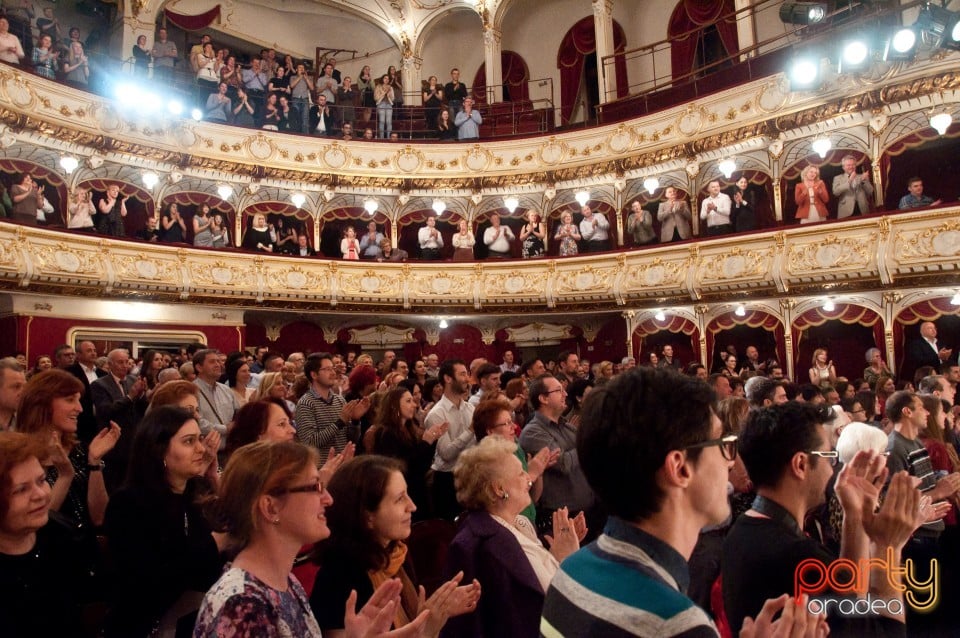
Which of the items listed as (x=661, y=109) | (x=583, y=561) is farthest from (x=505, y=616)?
(x=661, y=109)

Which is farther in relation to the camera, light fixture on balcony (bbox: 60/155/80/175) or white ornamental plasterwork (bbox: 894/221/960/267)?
light fixture on balcony (bbox: 60/155/80/175)

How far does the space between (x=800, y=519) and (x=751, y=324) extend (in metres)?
10.7

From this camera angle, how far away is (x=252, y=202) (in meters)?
14.6

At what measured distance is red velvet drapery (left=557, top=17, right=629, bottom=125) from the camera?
15.8m

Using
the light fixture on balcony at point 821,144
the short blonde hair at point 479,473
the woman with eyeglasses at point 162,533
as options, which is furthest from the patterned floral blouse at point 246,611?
the light fixture on balcony at point 821,144

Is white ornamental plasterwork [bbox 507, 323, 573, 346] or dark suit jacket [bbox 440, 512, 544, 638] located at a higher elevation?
white ornamental plasterwork [bbox 507, 323, 573, 346]

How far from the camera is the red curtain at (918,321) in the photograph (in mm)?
10000

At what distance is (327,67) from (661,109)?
24.8 feet

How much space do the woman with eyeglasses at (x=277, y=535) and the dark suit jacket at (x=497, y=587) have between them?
0.47m

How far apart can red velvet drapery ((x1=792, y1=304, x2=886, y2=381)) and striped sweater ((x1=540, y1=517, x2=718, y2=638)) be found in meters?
11.2

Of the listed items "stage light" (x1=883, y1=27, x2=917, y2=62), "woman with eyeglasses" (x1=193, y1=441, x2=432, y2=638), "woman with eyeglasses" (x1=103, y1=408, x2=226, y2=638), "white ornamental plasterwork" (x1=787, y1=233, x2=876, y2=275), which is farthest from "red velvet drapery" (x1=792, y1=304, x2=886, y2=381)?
"woman with eyeglasses" (x1=193, y1=441, x2=432, y2=638)

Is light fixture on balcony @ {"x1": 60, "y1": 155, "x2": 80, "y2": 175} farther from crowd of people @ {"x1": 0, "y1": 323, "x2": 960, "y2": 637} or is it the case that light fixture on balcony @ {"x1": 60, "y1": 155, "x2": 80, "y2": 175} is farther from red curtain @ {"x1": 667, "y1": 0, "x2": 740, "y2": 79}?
red curtain @ {"x1": 667, "y1": 0, "x2": 740, "y2": 79}

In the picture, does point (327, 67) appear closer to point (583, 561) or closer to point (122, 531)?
point (122, 531)

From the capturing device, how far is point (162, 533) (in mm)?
2121
